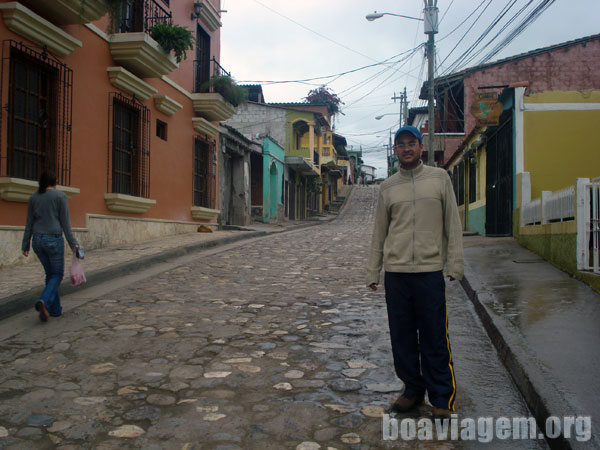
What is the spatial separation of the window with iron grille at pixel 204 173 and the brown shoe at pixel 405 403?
13.7 meters

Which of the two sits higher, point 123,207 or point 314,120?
point 314,120

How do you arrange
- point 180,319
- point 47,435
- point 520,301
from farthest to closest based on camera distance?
point 520,301 → point 180,319 → point 47,435

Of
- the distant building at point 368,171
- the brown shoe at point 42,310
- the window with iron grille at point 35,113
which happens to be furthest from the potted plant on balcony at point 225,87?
the distant building at point 368,171

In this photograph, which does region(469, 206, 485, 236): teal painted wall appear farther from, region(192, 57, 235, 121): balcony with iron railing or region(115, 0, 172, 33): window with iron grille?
region(115, 0, 172, 33): window with iron grille

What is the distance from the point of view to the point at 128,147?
1210 centimetres

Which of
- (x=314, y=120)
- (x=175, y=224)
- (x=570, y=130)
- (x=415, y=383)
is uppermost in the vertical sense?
(x=314, y=120)

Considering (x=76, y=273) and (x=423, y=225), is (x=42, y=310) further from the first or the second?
(x=423, y=225)

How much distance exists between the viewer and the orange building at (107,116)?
829 cm

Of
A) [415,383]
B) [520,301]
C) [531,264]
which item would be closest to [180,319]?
[415,383]

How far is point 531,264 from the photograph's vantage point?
28.5 feet

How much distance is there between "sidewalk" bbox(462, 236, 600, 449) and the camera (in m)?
3.23

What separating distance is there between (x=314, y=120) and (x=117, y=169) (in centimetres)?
2138

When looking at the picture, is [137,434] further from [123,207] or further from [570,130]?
[570,130]

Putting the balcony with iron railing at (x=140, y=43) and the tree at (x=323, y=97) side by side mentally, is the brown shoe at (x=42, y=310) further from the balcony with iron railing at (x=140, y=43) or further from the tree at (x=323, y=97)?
the tree at (x=323, y=97)
